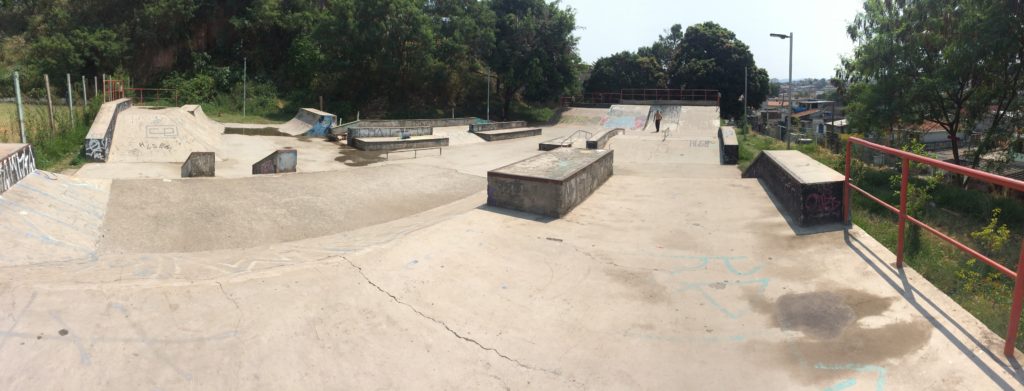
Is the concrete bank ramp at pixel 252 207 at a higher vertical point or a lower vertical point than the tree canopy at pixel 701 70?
lower

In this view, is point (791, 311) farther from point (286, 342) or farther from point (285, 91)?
point (285, 91)

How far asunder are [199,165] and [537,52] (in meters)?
27.2

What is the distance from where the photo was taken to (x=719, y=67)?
157ft

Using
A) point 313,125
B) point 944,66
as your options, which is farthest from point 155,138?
point 944,66

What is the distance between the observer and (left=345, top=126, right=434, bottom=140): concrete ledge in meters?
20.9

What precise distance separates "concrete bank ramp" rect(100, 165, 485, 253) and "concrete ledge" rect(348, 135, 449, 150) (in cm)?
672

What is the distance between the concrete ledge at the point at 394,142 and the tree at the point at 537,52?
15945mm

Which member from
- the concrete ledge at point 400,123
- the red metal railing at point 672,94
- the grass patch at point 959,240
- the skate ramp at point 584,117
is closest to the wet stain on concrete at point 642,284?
the grass patch at point 959,240

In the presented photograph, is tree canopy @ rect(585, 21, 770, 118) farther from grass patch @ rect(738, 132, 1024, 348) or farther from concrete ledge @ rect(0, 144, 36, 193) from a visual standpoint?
concrete ledge @ rect(0, 144, 36, 193)

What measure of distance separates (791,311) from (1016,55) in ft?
56.3

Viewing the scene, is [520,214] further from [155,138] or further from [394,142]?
[394,142]

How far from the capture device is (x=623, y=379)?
363 cm

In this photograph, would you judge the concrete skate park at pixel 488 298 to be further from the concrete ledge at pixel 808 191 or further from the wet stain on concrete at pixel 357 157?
the wet stain on concrete at pixel 357 157

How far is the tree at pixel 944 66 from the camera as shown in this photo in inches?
607
